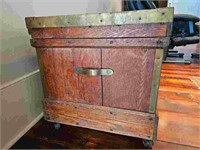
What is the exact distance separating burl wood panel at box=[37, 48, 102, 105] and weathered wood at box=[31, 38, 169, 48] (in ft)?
0.07

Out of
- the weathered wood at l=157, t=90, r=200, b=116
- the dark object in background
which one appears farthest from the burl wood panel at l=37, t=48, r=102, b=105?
the dark object in background

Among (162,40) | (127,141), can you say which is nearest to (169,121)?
(127,141)

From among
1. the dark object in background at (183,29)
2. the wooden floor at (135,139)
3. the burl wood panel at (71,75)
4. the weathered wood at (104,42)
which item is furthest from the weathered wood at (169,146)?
the dark object in background at (183,29)

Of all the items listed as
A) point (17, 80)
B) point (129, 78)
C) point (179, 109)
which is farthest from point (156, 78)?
point (17, 80)

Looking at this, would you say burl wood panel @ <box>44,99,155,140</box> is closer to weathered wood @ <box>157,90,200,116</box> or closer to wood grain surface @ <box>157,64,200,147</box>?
wood grain surface @ <box>157,64,200,147</box>

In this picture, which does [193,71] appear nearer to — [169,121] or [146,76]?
[169,121]

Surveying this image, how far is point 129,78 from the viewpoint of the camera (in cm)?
63

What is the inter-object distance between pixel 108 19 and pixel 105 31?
43mm

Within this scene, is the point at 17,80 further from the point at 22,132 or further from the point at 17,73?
the point at 22,132

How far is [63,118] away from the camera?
78 centimetres

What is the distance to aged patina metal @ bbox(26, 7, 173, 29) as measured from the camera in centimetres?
51

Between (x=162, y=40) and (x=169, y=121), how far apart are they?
0.48 m

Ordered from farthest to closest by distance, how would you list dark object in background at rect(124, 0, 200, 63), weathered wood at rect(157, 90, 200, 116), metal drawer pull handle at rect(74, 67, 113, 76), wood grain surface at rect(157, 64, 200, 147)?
dark object in background at rect(124, 0, 200, 63)
weathered wood at rect(157, 90, 200, 116)
wood grain surface at rect(157, 64, 200, 147)
metal drawer pull handle at rect(74, 67, 113, 76)

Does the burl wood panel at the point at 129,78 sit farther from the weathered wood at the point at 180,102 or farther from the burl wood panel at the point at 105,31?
the weathered wood at the point at 180,102
